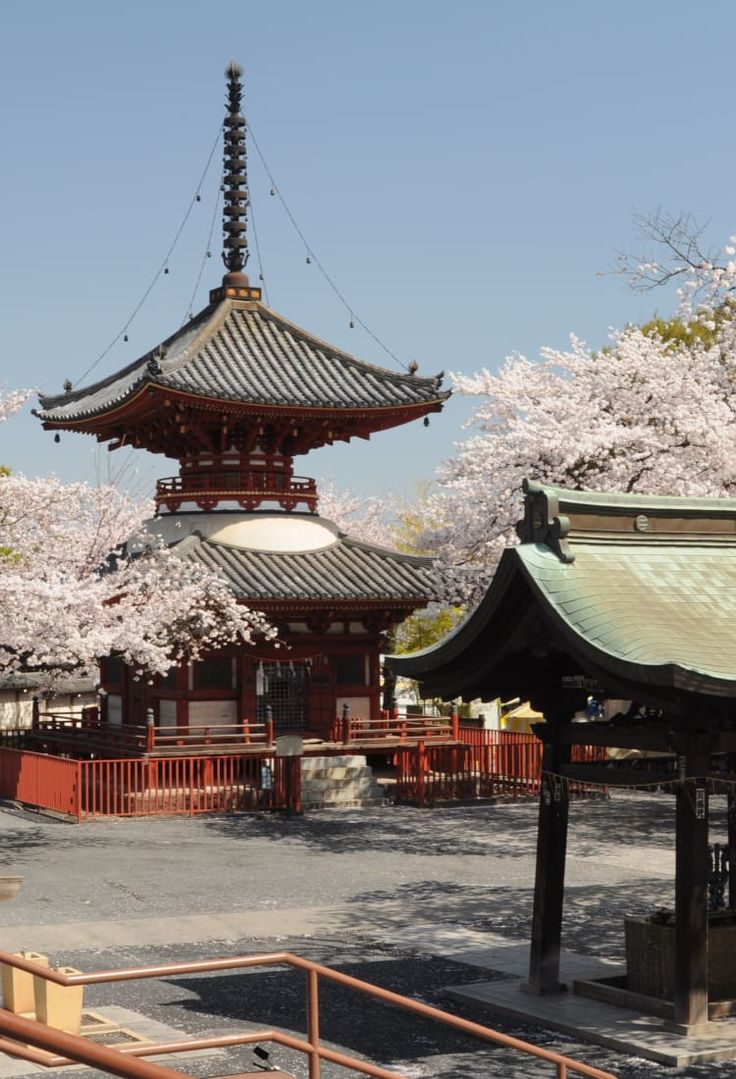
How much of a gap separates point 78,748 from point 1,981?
21.3 metres

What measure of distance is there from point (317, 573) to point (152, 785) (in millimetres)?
6893

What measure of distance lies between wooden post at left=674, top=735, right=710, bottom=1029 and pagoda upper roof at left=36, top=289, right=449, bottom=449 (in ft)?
71.5

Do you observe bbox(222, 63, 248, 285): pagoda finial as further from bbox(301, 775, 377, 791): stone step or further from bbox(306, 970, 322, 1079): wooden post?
bbox(306, 970, 322, 1079): wooden post

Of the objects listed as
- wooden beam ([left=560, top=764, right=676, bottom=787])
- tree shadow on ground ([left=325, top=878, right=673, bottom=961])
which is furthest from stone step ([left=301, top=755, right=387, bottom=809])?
wooden beam ([left=560, top=764, right=676, bottom=787])

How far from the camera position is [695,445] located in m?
30.5

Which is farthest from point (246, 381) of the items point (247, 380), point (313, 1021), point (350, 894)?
point (313, 1021)

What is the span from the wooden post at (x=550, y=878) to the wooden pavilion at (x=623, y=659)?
0.01 m

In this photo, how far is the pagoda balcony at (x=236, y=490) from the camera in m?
35.3

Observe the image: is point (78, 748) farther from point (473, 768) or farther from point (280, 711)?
point (473, 768)

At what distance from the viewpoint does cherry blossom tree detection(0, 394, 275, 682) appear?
26719mm

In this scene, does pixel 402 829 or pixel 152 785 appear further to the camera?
pixel 152 785

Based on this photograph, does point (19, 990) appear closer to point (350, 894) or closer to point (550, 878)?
point (550, 878)

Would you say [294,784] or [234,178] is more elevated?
[234,178]

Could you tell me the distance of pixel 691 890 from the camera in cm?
1313
